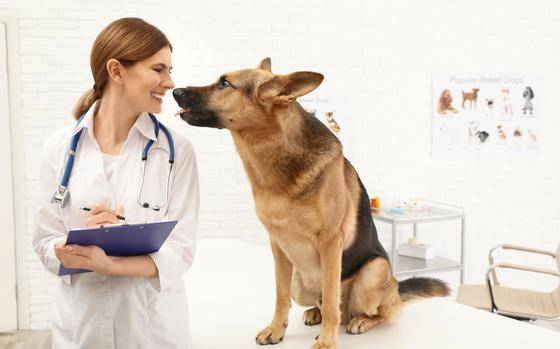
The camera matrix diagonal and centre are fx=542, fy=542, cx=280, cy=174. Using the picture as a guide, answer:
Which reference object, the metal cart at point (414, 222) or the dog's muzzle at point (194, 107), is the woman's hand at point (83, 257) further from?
the metal cart at point (414, 222)

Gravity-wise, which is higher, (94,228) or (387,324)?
(94,228)

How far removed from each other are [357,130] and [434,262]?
132cm

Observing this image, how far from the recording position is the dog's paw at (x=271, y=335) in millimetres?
1623

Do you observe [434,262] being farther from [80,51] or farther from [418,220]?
[80,51]

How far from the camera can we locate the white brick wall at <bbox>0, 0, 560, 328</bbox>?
4.18 metres

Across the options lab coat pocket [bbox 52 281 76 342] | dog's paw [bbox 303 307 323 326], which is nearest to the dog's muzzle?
lab coat pocket [bbox 52 281 76 342]

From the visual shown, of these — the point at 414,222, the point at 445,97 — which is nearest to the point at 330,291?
the point at 414,222

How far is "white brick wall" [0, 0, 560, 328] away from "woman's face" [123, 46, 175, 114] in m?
2.89

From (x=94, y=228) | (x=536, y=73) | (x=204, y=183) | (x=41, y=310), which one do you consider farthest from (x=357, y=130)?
(x=94, y=228)

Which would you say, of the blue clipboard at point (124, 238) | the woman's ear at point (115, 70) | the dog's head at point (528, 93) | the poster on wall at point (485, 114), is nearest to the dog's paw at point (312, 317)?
the blue clipboard at point (124, 238)

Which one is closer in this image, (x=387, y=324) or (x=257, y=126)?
(x=257, y=126)

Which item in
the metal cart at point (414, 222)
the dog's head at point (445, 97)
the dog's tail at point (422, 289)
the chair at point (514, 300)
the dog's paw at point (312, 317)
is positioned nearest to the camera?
the dog's paw at point (312, 317)

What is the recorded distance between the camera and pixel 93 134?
157 centimetres

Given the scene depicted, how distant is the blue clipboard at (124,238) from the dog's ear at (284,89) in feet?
1.37
